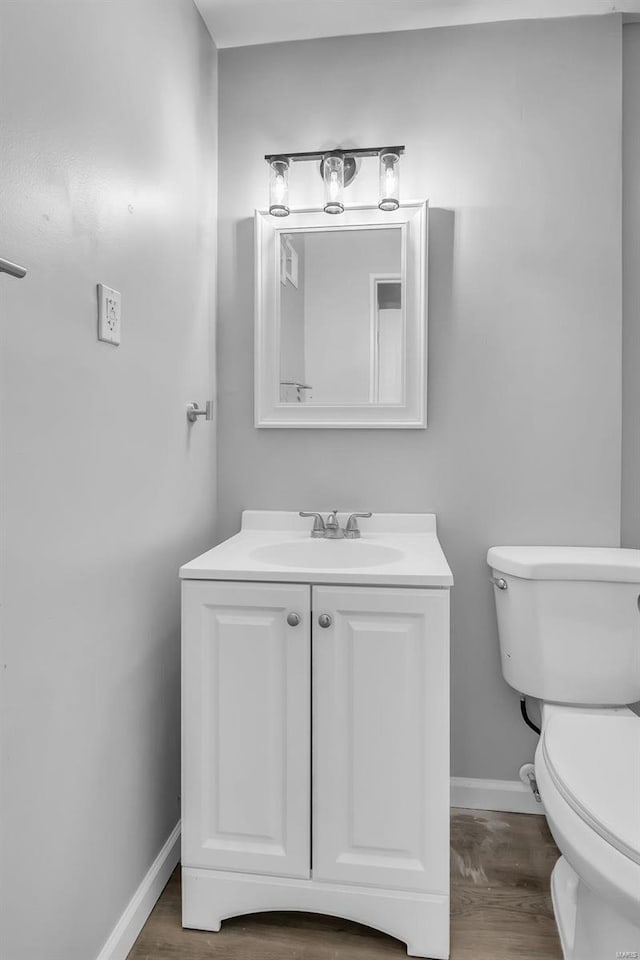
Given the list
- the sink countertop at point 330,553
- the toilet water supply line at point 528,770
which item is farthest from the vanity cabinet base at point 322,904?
the sink countertop at point 330,553

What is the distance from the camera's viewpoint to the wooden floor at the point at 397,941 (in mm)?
1342

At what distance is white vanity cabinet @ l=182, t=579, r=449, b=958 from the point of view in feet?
4.33

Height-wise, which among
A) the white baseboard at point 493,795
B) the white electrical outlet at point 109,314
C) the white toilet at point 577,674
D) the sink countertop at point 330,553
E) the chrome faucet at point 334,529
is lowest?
the white baseboard at point 493,795

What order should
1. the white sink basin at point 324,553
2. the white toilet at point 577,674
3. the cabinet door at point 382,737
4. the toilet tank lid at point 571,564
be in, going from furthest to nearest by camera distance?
the white sink basin at point 324,553, the toilet tank lid at point 571,564, the cabinet door at point 382,737, the white toilet at point 577,674

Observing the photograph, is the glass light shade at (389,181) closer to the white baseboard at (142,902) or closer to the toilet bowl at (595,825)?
the toilet bowl at (595,825)

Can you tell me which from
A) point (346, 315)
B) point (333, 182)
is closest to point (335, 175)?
point (333, 182)

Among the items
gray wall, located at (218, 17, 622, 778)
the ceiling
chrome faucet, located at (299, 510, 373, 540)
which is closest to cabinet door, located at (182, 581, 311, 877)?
chrome faucet, located at (299, 510, 373, 540)

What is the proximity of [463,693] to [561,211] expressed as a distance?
1452mm

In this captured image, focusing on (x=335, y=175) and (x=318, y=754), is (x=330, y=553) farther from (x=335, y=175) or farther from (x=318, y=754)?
(x=335, y=175)

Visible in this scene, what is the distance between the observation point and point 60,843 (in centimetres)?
109

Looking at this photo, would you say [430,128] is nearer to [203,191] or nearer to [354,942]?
[203,191]

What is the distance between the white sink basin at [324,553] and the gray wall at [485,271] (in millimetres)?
195

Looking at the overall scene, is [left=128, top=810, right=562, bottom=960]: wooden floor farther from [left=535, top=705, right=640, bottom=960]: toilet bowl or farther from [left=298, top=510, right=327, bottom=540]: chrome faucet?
[left=298, top=510, right=327, bottom=540]: chrome faucet

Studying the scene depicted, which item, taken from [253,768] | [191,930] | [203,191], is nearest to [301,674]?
[253,768]
